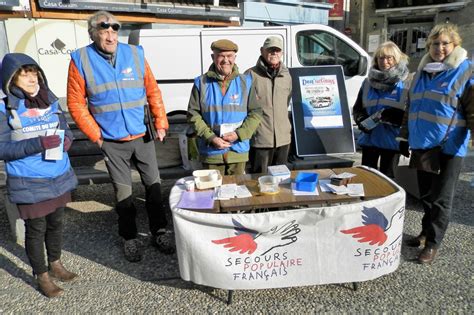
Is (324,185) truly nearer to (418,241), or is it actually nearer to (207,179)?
(207,179)

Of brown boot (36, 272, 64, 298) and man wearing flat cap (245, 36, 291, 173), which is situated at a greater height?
man wearing flat cap (245, 36, 291, 173)

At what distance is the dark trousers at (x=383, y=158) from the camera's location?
12.5ft

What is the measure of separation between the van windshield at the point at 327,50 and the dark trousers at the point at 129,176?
4.36m

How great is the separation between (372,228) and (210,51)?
4.62 m

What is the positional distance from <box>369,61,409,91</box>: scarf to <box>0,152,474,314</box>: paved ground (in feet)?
4.68

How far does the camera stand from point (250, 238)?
101 inches

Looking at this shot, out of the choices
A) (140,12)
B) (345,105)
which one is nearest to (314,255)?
(345,105)

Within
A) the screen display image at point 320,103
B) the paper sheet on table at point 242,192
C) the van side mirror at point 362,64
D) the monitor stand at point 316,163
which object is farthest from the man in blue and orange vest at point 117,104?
the van side mirror at point 362,64

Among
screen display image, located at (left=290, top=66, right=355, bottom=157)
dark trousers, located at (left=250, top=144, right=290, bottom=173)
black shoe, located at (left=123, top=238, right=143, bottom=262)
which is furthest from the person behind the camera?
screen display image, located at (left=290, top=66, right=355, bottom=157)

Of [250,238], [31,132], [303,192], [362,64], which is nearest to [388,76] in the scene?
[303,192]

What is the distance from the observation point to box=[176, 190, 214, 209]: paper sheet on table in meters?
2.63

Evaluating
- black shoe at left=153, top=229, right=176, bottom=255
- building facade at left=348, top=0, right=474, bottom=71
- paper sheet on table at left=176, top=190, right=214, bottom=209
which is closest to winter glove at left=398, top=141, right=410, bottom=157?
paper sheet on table at left=176, top=190, right=214, bottom=209

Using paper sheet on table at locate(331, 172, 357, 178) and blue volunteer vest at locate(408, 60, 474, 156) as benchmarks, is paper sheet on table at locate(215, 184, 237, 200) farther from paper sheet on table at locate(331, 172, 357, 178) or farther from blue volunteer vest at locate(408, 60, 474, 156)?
blue volunteer vest at locate(408, 60, 474, 156)

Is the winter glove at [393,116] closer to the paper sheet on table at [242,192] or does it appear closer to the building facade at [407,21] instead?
the paper sheet on table at [242,192]
